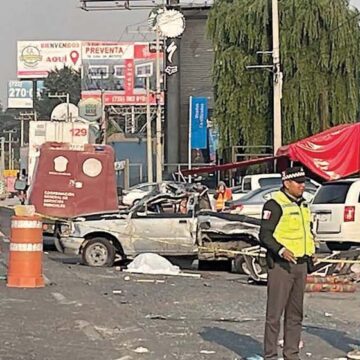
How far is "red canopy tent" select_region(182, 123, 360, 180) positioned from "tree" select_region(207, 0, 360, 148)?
24.4m

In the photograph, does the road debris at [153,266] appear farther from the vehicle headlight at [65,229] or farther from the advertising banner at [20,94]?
the advertising banner at [20,94]

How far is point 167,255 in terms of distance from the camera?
20.2m

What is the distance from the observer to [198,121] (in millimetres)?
55125

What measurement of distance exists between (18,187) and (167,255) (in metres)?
18.4

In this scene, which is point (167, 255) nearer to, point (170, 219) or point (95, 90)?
point (170, 219)

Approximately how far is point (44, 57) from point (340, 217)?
359 ft

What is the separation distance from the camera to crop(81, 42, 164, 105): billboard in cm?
8862

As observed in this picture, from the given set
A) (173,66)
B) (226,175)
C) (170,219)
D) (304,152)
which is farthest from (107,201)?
(173,66)

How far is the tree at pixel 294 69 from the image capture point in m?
42.8

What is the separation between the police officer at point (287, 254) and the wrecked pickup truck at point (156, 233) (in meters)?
9.93

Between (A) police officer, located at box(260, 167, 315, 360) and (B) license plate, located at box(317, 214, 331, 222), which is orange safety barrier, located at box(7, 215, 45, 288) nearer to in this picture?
(A) police officer, located at box(260, 167, 315, 360)

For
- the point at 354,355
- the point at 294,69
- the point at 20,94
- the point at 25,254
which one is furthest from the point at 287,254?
the point at 20,94

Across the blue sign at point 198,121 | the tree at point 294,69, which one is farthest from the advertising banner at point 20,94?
the tree at point 294,69

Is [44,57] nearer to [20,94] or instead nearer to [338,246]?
[20,94]
